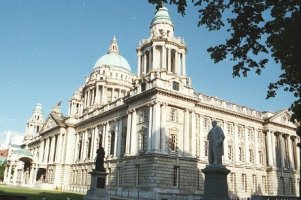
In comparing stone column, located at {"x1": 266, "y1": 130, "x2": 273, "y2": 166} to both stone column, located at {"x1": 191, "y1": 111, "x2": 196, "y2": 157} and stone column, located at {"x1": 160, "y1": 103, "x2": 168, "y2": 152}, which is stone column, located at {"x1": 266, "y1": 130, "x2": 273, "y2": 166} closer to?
stone column, located at {"x1": 191, "y1": 111, "x2": 196, "y2": 157}

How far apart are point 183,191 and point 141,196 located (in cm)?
569

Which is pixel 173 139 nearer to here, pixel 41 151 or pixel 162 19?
pixel 162 19

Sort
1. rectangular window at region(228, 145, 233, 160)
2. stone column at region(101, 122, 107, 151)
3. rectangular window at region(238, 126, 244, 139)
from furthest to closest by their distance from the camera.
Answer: stone column at region(101, 122, 107, 151)
rectangular window at region(238, 126, 244, 139)
rectangular window at region(228, 145, 233, 160)

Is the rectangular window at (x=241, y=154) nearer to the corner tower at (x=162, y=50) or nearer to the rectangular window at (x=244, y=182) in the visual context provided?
the rectangular window at (x=244, y=182)

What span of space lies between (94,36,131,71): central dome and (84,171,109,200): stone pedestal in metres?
61.9

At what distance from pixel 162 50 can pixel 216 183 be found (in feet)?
111

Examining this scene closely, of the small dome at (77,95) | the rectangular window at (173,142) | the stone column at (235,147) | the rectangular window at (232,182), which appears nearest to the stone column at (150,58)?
the rectangular window at (173,142)

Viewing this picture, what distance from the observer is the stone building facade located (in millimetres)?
41719

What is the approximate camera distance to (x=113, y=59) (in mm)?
88438

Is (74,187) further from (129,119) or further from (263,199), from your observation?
(263,199)

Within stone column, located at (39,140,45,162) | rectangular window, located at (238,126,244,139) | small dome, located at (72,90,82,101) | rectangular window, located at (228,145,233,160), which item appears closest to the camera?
rectangular window, located at (228,145,233,160)

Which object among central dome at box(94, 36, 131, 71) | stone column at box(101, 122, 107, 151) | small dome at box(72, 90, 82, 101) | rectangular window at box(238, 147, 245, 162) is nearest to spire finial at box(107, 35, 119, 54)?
central dome at box(94, 36, 131, 71)

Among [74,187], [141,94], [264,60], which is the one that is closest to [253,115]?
[141,94]

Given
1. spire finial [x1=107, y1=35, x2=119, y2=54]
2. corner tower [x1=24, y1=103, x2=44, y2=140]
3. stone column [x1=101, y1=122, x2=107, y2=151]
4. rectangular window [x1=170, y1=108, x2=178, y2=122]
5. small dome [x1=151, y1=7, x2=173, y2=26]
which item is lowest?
stone column [x1=101, y1=122, x2=107, y2=151]
